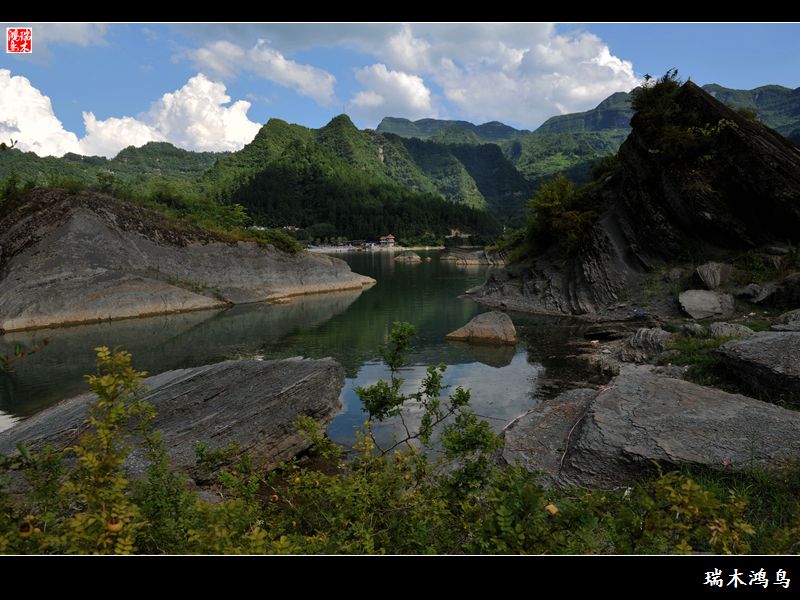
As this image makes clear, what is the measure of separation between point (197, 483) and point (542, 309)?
118 ft

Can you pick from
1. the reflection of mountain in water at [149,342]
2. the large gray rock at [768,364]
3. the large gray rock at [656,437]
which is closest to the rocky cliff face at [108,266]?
the reflection of mountain in water at [149,342]

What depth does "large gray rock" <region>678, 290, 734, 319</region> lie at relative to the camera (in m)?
28.5

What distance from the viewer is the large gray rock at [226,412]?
11.7 m

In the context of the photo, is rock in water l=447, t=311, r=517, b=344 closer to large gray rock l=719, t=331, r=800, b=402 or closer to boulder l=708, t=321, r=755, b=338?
boulder l=708, t=321, r=755, b=338

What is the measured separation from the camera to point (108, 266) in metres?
39.8

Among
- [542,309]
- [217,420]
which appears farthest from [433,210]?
[217,420]

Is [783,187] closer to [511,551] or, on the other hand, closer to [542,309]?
[542,309]

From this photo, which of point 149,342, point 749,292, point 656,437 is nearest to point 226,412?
point 656,437

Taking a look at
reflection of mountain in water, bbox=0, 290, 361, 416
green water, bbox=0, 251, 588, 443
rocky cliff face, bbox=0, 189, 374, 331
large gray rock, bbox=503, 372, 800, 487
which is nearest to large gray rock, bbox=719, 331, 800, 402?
large gray rock, bbox=503, 372, 800, 487

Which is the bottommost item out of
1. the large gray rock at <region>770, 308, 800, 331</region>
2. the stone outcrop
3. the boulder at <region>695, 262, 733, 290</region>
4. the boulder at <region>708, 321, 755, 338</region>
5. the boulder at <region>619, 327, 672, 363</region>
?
the boulder at <region>619, 327, 672, 363</region>

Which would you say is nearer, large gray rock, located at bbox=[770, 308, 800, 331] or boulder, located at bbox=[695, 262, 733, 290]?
large gray rock, located at bbox=[770, 308, 800, 331]

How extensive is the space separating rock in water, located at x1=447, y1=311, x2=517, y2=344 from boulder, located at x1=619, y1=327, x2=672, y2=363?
7532 millimetres

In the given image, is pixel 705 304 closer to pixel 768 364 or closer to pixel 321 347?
pixel 768 364

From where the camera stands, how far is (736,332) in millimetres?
20375
